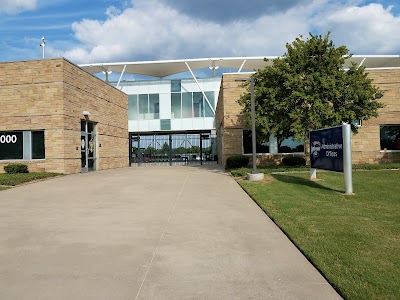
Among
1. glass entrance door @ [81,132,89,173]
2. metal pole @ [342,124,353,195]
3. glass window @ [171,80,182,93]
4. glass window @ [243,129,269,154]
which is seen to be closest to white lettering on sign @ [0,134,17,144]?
glass entrance door @ [81,132,89,173]

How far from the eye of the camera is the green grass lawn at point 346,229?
3830 millimetres

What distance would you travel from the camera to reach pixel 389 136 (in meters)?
21.3

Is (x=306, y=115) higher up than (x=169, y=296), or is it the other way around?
(x=306, y=115)

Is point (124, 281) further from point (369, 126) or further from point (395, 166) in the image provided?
point (369, 126)

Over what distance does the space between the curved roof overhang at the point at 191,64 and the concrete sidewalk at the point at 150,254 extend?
1308 inches

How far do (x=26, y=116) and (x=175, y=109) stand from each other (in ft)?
68.2

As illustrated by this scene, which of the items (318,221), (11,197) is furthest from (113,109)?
(318,221)

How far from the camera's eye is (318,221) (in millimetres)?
6664

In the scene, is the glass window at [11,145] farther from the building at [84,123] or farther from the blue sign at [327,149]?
the blue sign at [327,149]

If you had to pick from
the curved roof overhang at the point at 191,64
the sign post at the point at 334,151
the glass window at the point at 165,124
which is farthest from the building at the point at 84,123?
the curved roof overhang at the point at 191,64

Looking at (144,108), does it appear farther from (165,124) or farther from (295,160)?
(295,160)

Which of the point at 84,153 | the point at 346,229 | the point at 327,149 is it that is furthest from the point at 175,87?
the point at 346,229

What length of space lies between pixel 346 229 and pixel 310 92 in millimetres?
11202

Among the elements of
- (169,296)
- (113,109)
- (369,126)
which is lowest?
(169,296)
